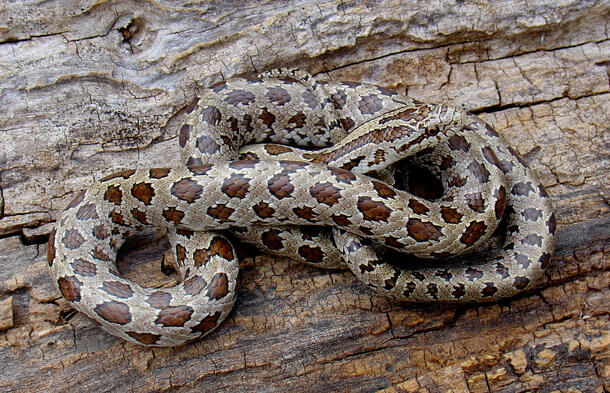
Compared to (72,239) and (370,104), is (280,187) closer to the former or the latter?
(370,104)

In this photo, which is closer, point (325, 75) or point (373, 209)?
point (373, 209)

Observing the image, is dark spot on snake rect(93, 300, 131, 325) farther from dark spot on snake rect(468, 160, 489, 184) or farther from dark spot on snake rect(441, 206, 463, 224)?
dark spot on snake rect(468, 160, 489, 184)

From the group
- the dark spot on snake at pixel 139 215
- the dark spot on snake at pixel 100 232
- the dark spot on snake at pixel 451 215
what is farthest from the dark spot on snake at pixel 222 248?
the dark spot on snake at pixel 451 215

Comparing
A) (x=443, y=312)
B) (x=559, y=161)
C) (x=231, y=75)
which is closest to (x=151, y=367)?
(x=443, y=312)

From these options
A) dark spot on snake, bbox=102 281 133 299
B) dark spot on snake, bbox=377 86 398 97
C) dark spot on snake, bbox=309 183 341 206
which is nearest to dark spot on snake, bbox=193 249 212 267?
dark spot on snake, bbox=102 281 133 299

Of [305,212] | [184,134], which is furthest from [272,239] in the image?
[184,134]

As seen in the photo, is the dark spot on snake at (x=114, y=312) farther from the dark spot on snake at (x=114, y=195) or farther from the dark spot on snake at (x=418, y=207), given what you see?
the dark spot on snake at (x=418, y=207)
